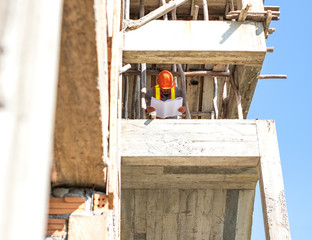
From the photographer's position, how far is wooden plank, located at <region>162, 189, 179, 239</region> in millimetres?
7395

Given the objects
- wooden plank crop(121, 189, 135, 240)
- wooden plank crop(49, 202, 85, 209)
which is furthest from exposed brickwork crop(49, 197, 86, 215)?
wooden plank crop(121, 189, 135, 240)

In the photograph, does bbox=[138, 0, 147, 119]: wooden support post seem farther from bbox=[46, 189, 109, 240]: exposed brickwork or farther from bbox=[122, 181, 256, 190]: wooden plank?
bbox=[46, 189, 109, 240]: exposed brickwork

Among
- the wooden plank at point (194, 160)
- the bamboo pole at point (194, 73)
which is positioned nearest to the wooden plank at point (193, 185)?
the wooden plank at point (194, 160)

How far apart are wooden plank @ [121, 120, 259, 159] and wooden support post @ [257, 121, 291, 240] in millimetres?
110

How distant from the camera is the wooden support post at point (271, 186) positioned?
16.5 feet

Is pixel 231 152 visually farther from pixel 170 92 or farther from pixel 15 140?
pixel 15 140

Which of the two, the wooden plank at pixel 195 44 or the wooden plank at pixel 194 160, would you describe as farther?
the wooden plank at pixel 195 44

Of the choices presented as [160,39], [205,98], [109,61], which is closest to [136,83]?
[205,98]

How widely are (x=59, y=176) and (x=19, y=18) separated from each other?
2683 millimetres

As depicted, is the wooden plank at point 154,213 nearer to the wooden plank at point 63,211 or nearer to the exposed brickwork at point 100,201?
the exposed brickwork at point 100,201

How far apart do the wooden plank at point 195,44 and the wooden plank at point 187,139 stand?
2.69ft

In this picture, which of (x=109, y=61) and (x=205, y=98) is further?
(x=205, y=98)

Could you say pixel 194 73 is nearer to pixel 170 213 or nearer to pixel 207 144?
pixel 170 213

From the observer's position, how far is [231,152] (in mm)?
5480
